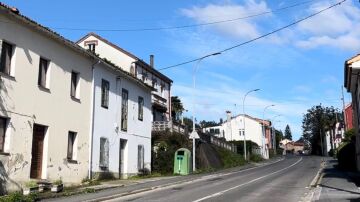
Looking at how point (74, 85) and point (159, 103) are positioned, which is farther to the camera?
point (159, 103)

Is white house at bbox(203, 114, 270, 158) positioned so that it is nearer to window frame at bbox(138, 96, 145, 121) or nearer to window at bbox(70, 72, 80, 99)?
window frame at bbox(138, 96, 145, 121)

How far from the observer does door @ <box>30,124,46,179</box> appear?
65.9ft

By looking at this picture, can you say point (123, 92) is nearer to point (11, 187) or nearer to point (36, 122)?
point (36, 122)

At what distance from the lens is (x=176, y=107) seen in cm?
7181

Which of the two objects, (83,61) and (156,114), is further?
(156,114)

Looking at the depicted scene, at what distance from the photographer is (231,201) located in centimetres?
1623

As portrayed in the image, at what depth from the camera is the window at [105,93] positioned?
26.8 meters

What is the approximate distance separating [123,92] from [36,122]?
10262 millimetres

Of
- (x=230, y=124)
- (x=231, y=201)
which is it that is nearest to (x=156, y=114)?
Result: (x=231, y=201)

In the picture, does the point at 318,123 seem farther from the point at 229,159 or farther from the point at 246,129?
the point at 229,159

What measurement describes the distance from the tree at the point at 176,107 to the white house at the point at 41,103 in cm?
4542

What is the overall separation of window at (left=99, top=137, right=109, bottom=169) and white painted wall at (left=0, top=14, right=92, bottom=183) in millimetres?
1855

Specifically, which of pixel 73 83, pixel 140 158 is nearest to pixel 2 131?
pixel 73 83

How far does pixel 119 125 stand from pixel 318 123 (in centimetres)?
11165
